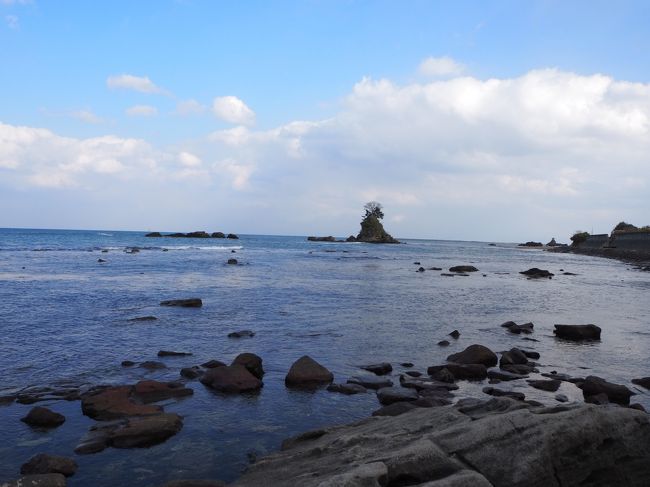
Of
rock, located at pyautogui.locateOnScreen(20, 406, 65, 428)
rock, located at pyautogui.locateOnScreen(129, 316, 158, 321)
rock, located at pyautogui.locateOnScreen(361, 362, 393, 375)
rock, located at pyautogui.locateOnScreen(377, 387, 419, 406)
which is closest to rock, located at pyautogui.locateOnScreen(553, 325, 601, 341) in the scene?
rock, located at pyautogui.locateOnScreen(361, 362, 393, 375)

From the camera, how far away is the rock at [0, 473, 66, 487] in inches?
314

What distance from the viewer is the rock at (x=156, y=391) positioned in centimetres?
1349

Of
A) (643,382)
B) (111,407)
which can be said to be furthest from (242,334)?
(643,382)

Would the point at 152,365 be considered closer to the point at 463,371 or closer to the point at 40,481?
the point at 40,481

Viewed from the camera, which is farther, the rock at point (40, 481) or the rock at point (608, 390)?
the rock at point (608, 390)

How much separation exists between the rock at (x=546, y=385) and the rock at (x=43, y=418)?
13.3 m

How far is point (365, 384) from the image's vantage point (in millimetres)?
15188

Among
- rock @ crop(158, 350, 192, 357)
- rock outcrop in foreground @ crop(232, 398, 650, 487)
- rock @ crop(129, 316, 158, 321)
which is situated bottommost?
rock @ crop(158, 350, 192, 357)

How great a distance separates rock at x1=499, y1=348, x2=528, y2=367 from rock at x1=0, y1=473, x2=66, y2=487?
14.4 m

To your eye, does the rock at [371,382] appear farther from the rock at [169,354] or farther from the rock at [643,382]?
the rock at [643,382]

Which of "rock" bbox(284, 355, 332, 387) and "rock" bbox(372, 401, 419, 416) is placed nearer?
"rock" bbox(372, 401, 419, 416)

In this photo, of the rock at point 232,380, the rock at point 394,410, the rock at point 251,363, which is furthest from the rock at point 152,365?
the rock at point 394,410

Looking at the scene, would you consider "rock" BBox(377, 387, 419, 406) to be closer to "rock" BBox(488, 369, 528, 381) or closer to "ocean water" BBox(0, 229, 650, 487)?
"ocean water" BBox(0, 229, 650, 487)

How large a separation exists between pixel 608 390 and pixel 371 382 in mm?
6868
